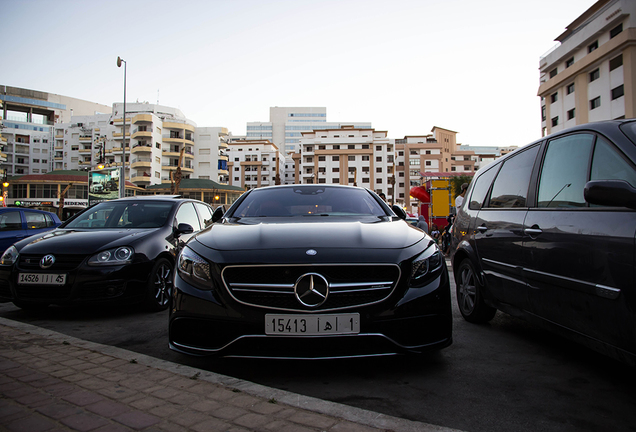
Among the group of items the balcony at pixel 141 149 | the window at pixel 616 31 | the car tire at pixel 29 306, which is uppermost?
the window at pixel 616 31

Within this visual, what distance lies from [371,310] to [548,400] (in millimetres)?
1158

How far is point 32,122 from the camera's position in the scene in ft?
352

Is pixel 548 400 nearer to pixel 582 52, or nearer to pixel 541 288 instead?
pixel 541 288

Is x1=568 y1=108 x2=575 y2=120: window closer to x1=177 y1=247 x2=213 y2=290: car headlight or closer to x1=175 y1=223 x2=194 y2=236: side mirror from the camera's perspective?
x1=175 y1=223 x2=194 y2=236: side mirror

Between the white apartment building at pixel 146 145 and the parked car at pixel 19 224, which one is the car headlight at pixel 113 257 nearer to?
the parked car at pixel 19 224

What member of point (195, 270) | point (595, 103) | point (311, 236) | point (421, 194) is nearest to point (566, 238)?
point (311, 236)

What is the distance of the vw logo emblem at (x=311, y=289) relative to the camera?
8.95ft

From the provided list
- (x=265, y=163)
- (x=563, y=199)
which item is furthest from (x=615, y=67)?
(x=265, y=163)

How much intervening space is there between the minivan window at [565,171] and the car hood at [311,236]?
39.3 inches

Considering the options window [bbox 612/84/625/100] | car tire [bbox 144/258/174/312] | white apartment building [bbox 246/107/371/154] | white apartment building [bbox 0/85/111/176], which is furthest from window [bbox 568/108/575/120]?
white apartment building [bbox 246/107/371/154]

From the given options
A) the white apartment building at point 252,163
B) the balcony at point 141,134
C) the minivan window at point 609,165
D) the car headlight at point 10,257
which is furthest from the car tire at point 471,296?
the white apartment building at point 252,163

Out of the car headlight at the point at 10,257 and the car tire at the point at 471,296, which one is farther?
the car headlight at the point at 10,257

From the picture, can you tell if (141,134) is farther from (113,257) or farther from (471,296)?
(471,296)

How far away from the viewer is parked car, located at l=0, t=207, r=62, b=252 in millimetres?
8805
